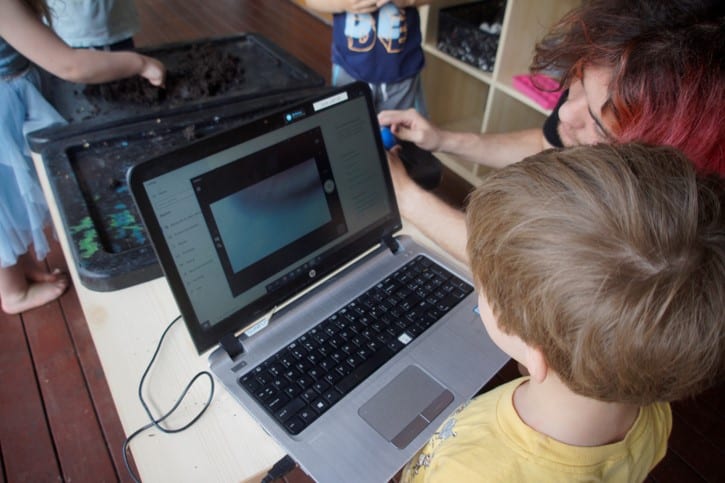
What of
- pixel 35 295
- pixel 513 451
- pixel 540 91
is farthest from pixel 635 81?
pixel 35 295

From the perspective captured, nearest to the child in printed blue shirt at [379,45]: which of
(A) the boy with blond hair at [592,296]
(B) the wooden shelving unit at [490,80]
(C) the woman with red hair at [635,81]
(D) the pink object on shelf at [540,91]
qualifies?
(B) the wooden shelving unit at [490,80]

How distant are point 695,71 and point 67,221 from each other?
1.00 metres

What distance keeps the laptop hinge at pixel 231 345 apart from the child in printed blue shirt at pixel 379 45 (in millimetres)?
1028

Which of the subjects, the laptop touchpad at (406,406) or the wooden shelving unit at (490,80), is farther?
the wooden shelving unit at (490,80)

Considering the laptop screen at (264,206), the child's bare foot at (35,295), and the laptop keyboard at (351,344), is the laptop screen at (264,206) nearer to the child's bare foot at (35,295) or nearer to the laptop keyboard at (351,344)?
the laptop keyboard at (351,344)

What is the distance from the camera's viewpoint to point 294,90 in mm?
1220

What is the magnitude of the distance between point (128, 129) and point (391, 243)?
24.6 inches

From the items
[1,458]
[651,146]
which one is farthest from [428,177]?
[1,458]

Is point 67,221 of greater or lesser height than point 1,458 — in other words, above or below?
above

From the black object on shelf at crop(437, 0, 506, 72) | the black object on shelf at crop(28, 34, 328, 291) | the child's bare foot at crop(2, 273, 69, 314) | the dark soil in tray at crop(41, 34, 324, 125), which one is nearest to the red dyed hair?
the black object on shelf at crop(28, 34, 328, 291)

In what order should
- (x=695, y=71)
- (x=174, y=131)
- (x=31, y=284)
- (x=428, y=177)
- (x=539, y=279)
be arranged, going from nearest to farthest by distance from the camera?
(x=539, y=279)
(x=695, y=71)
(x=174, y=131)
(x=428, y=177)
(x=31, y=284)

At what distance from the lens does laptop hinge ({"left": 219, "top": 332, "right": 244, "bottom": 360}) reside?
26.0 inches

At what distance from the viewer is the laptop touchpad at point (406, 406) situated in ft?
2.00

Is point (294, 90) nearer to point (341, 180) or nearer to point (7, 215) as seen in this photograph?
point (341, 180)
